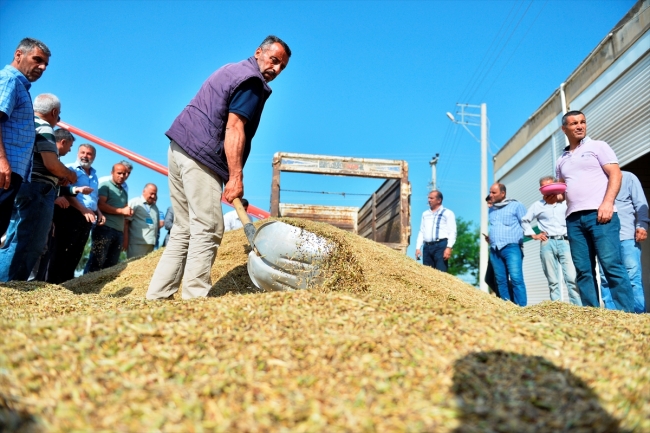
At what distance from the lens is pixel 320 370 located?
1.35 meters

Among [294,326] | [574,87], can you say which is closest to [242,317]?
[294,326]

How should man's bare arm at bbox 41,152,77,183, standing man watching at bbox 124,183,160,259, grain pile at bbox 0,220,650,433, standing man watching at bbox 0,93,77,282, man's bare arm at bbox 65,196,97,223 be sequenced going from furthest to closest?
standing man watching at bbox 124,183,160,259 → man's bare arm at bbox 65,196,97,223 → man's bare arm at bbox 41,152,77,183 → standing man watching at bbox 0,93,77,282 → grain pile at bbox 0,220,650,433

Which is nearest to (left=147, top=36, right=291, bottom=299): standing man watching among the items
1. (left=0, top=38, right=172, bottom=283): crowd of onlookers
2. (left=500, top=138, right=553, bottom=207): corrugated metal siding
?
(left=0, top=38, right=172, bottom=283): crowd of onlookers

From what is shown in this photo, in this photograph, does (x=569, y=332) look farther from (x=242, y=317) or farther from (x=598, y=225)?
(x=598, y=225)

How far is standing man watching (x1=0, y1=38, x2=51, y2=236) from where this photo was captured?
114 inches

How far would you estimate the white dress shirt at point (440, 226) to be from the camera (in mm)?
6383

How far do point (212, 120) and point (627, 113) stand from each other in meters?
6.55

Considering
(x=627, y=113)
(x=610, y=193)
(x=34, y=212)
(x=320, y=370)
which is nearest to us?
(x=320, y=370)

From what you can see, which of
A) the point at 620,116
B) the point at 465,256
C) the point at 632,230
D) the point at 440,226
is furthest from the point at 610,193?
the point at 465,256

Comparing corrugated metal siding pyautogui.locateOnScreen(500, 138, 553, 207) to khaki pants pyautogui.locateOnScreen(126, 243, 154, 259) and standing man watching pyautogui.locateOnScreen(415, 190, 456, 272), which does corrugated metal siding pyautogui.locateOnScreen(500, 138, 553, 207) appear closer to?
standing man watching pyautogui.locateOnScreen(415, 190, 456, 272)

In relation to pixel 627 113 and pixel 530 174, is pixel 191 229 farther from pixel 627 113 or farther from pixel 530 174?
pixel 530 174

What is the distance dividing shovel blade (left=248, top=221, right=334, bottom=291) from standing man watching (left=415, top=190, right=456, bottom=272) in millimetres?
3827

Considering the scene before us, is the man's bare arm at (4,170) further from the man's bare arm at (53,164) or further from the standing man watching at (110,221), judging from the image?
the standing man watching at (110,221)

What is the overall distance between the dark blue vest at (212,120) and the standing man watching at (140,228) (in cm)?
354
